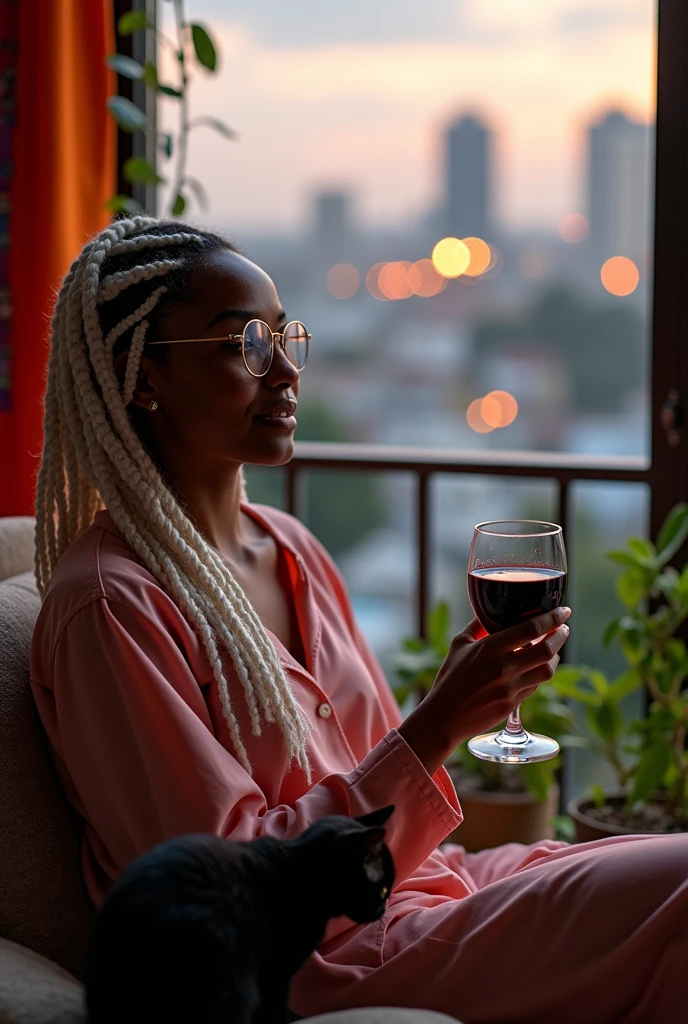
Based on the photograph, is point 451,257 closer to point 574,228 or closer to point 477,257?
point 477,257

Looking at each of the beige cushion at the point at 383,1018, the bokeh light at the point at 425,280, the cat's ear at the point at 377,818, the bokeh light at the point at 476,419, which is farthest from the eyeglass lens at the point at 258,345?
the bokeh light at the point at 476,419

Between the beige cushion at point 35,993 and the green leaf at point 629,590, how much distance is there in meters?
1.46

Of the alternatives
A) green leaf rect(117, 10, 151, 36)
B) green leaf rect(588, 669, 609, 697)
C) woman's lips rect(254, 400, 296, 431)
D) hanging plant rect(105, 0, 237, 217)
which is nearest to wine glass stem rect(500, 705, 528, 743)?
woman's lips rect(254, 400, 296, 431)

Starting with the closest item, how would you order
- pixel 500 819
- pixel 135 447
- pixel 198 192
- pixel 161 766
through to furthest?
pixel 161 766
pixel 135 447
pixel 500 819
pixel 198 192

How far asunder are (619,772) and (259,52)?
213cm

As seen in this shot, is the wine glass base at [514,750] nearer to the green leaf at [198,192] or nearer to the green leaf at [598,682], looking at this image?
the green leaf at [598,682]

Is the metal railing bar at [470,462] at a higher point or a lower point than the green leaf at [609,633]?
higher

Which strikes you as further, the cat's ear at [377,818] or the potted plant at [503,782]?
the potted plant at [503,782]

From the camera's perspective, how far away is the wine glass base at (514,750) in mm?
1267

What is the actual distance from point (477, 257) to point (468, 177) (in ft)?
0.71

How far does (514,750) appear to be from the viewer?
50.8 inches

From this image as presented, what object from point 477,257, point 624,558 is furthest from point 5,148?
point 624,558

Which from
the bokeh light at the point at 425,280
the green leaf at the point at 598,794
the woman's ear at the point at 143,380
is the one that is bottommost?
the green leaf at the point at 598,794

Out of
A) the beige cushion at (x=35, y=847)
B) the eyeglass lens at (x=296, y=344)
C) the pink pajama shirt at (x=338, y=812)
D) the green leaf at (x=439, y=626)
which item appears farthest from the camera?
the green leaf at (x=439, y=626)
